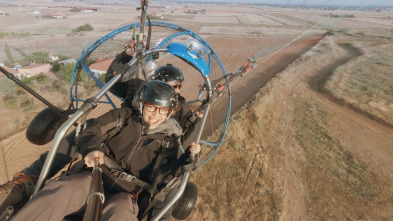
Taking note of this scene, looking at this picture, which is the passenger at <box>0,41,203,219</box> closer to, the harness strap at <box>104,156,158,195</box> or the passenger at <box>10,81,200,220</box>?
the passenger at <box>10,81,200,220</box>

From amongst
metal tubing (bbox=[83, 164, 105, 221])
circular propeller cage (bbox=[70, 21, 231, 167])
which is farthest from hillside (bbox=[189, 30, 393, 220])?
metal tubing (bbox=[83, 164, 105, 221])

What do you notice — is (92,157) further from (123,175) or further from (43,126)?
(43,126)

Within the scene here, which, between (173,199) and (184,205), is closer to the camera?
(173,199)

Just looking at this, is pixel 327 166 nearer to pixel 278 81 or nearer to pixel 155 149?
pixel 155 149

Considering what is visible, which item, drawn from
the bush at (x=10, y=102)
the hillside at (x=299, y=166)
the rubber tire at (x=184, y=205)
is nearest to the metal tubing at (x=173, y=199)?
the rubber tire at (x=184, y=205)

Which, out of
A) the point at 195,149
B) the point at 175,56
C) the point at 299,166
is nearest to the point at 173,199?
the point at 195,149

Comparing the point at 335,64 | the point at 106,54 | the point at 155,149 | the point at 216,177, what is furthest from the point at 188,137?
the point at 335,64
